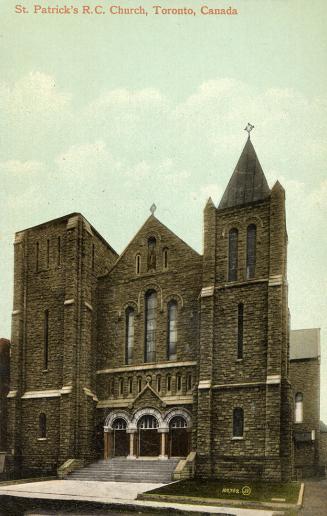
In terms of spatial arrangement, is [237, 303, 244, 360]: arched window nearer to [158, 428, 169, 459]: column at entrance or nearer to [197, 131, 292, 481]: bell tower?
[197, 131, 292, 481]: bell tower

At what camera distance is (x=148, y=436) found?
91.4 feet

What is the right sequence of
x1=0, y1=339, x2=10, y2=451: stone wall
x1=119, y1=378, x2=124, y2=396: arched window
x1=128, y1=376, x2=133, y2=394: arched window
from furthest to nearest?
x1=0, y1=339, x2=10, y2=451: stone wall, x1=119, y1=378, x2=124, y2=396: arched window, x1=128, y1=376, x2=133, y2=394: arched window

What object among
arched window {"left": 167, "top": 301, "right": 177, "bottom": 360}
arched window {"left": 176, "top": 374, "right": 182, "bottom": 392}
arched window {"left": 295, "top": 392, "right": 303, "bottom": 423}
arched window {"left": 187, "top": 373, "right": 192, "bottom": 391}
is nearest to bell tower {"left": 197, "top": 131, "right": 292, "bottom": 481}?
arched window {"left": 187, "top": 373, "right": 192, "bottom": 391}

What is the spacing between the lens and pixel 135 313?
98.2 ft

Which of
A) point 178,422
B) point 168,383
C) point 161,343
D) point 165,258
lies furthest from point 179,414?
point 165,258

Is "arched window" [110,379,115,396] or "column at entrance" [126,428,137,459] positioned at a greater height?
"arched window" [110,379,115,396]

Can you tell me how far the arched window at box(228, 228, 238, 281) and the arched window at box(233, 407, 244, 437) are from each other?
19.4 feet

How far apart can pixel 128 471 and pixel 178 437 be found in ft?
9.16

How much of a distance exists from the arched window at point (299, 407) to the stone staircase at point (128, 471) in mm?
17408

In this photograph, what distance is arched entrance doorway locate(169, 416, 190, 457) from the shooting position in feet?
88.1

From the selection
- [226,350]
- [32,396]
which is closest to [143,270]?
[226,350]

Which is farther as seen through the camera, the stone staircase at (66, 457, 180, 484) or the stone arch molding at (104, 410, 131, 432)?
the stone arch molding at (104, 410, 131, 432)

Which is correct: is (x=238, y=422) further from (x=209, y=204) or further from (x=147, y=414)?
(x=209, y=204)

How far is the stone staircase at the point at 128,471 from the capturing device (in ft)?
81.5
